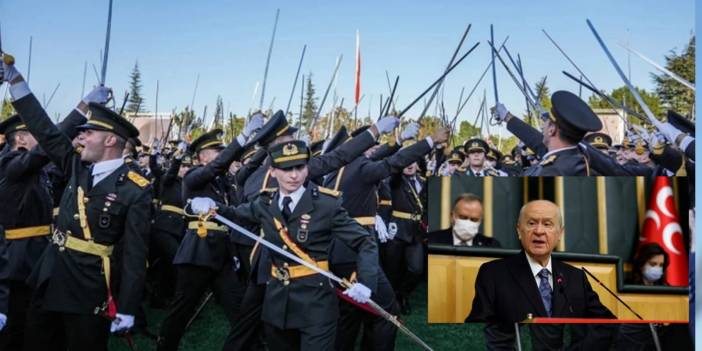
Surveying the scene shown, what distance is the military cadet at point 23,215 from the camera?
17.3 feet

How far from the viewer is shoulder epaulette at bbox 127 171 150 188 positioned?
4.84m

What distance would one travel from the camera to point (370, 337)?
593cm

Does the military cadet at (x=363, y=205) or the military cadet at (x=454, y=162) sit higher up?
the military cadet at (x=454, y=162)

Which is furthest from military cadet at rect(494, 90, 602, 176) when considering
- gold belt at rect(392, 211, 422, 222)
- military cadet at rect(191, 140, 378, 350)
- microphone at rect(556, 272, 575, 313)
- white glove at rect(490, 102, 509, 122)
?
gold belt at rect(392, 211, 422, 222)

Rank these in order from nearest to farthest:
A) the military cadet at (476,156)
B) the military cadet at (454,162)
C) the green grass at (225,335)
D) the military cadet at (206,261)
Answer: the military cadet at (206,261)
the green grass at (225,335)
the military cadet at (476,156)
the military cadet at (454,162)

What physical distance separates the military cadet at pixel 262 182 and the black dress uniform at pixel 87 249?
38.9 inches

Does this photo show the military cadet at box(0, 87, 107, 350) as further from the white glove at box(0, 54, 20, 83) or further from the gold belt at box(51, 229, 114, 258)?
the gold belt at box(51, 229, 114, 258)

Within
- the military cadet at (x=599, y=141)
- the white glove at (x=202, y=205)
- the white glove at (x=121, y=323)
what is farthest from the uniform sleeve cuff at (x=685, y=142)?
the military cadet at (x=599, y=141)

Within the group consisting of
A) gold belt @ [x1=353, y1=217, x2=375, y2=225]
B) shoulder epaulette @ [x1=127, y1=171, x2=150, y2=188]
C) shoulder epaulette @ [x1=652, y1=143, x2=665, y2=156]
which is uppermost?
shoulder epaulette @ [x1=652, y1=143, x2=665, y2=156]

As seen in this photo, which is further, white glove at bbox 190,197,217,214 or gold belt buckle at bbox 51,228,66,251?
white glove at bbox 190,197,217,214

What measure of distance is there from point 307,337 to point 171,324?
74.2 inches

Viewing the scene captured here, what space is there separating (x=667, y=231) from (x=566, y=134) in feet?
2.86

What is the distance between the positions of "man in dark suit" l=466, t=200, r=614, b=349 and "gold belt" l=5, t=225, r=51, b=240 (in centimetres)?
347

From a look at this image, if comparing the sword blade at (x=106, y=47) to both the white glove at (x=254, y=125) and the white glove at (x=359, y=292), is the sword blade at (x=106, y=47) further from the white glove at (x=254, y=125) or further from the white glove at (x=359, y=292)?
the white glove at (x=359, y=292)
